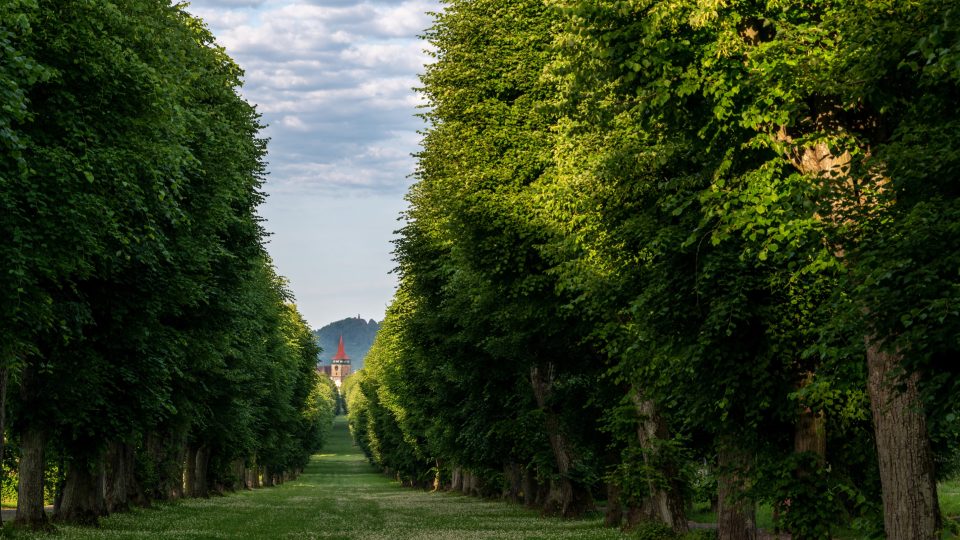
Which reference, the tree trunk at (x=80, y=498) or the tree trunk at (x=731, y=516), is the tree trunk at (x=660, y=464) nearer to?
the tree trunk at (x=731, y=516)

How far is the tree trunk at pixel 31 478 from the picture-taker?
28.5 m

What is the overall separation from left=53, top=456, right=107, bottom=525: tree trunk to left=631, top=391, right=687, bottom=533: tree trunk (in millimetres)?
16865

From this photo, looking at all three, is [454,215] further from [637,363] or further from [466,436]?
[466,436]

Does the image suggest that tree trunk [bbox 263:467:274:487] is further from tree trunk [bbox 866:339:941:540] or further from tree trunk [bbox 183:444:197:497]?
tree trunk [bbox 866:339:941:540]

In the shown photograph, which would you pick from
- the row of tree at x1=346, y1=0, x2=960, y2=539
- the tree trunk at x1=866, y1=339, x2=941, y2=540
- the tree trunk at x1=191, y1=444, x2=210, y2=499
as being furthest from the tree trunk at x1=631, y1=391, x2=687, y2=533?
the tree trunk at x1=191, y1=444, x2=210, y2=499

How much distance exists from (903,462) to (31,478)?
23561 millimetres

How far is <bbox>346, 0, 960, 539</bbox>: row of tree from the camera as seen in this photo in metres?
13.3

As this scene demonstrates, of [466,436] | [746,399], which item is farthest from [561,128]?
[466,436]

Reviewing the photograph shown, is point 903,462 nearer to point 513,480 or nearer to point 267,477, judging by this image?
point 513,480

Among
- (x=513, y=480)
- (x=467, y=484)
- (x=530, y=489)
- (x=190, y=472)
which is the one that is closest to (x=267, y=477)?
(x=467, y=484)

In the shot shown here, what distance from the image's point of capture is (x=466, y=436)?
4869 cm

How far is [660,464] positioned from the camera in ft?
88.5

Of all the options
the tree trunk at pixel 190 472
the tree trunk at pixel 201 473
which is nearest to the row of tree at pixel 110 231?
the tree trunk at pixel 190 472

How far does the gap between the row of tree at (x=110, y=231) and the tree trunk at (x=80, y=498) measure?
2.6 inches
